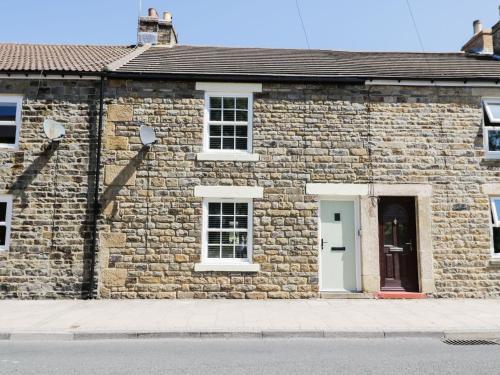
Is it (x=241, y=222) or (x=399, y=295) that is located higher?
(x=241, y=222)

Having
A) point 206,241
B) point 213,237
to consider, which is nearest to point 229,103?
point 213,237

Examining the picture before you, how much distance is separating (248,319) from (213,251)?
2.94 m

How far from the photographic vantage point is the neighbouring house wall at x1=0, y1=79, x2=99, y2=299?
987 cm

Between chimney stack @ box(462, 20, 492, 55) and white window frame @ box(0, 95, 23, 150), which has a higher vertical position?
chimney stack @ box(462, 20, 492, 55)

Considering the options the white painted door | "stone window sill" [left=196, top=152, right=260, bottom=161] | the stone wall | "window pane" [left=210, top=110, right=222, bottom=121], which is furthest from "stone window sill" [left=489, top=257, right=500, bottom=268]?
"window pane" [left=210, top=110, right=222, bottom=121]

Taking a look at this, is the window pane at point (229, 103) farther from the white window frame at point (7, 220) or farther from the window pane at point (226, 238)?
the white window frame at point (7, 220)

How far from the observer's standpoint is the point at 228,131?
423 inches

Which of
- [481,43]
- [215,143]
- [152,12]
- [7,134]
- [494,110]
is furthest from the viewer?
[481,43]

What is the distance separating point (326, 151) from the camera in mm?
10578

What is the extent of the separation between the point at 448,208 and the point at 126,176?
792 centimetres

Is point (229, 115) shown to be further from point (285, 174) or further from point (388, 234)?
point (388, 234)

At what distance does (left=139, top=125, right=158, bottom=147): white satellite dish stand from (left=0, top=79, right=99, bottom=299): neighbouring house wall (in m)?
1.32

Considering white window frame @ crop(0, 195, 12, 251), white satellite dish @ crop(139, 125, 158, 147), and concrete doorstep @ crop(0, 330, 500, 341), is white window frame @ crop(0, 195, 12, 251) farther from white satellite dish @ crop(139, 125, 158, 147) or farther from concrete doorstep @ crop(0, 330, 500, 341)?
concrete doorstep @ crop(0, 330, 500, 341)

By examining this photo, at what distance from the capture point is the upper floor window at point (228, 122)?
420 inches
